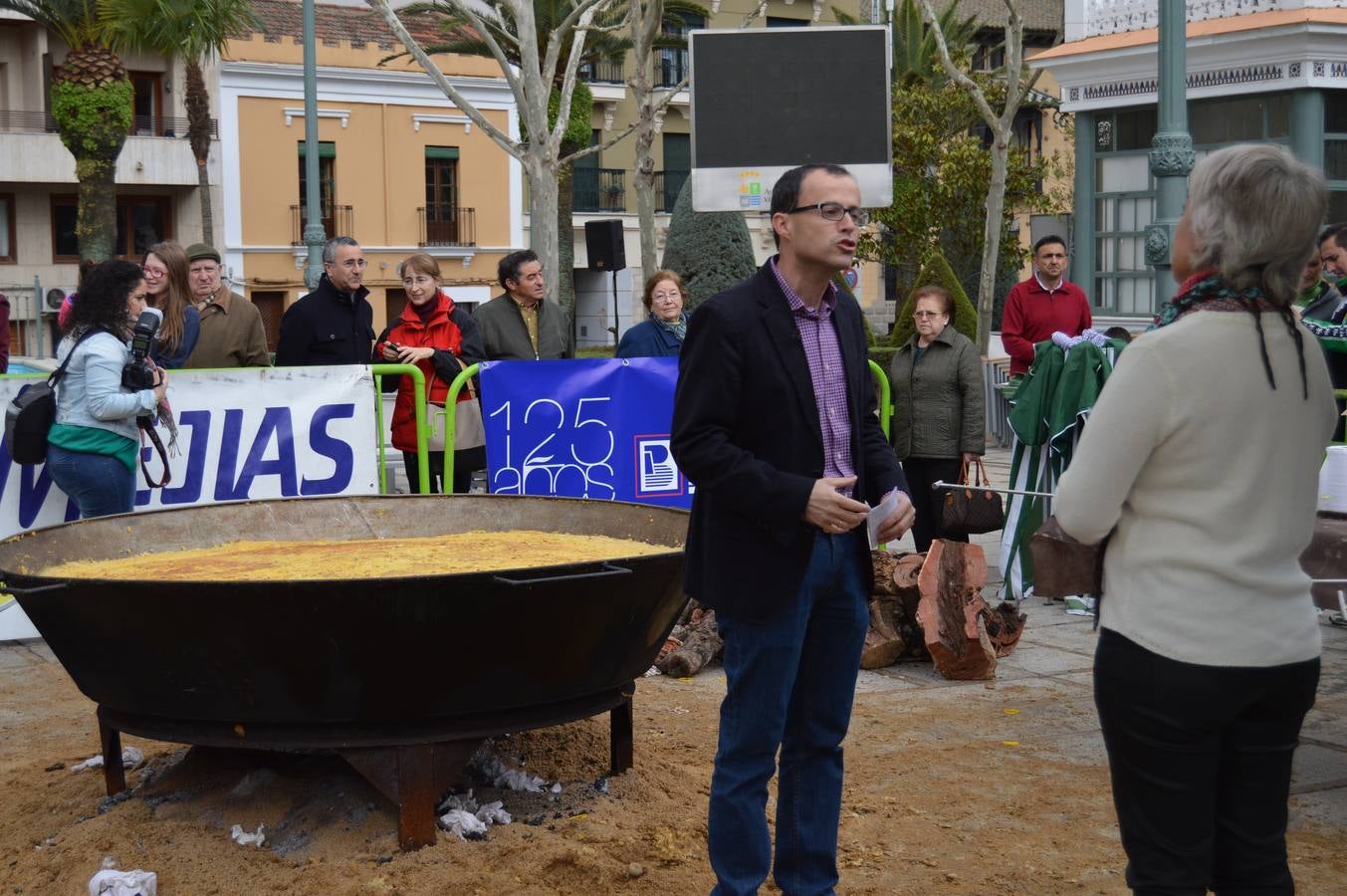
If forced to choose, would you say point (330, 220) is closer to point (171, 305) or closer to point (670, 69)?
point (670, 69)

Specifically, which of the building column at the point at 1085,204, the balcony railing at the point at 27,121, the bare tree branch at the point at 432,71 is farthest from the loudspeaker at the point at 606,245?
the balcony railing at the point at 27,121

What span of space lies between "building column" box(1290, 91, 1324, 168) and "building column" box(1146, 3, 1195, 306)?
6949mm

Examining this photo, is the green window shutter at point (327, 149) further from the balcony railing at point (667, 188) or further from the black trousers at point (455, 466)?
the black trousers at point (455, 466)

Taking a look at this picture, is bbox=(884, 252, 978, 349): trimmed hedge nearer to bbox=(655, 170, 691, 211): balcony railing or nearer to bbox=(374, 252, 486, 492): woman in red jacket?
bbox=(374, 252, 486, 492): woman in red jacket

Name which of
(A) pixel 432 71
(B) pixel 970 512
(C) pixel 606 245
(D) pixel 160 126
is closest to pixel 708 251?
(C) pixel 606 245

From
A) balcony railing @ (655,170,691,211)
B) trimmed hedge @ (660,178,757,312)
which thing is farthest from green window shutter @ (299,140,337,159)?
trimmed hedge @ (660,178,757,312)

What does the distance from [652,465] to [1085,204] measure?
467 inches

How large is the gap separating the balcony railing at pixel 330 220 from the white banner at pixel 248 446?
36.0 meters

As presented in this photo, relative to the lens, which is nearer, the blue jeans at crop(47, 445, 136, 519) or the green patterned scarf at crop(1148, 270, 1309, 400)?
the green patterned scarf at crop(1148, 270, 1309, 400)

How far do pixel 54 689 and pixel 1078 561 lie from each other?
17.9 ft

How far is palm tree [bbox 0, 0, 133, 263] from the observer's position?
36.7 meters

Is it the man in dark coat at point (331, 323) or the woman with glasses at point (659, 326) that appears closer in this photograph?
the man in dark coat at point (331, 323)

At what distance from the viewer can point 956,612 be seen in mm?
7402

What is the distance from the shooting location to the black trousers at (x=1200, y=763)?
307 cm
